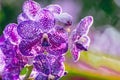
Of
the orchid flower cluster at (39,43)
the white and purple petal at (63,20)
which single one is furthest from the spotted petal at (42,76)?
the white and purple petal at (63,20)

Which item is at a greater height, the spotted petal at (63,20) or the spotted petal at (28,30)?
the spotted petal at (63,20)

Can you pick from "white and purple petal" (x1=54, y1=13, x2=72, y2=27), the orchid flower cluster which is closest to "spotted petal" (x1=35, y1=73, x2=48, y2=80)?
the orchid flower cluster

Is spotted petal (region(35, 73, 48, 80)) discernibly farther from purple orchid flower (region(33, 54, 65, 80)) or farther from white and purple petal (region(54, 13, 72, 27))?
white and purple petal (region(54, 13, 72, 27))

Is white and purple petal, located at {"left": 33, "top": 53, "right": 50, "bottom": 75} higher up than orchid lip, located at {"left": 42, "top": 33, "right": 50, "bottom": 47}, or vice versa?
orchid lip, located at {"left": 42, "top": 33, "right": 50, "bottom": 47}

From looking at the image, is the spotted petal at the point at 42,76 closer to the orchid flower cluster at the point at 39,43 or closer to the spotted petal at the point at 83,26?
the orchid flower cluster at the point at 39,43

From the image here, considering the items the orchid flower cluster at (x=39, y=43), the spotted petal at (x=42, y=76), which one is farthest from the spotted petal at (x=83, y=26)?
the spotted petal at (x=42, y=76)

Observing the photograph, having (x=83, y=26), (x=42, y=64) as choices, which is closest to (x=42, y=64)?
(x=42, y=64)

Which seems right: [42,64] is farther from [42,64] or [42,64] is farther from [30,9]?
[30,9]

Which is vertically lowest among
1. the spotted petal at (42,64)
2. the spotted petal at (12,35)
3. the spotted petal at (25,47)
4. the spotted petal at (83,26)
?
the spotted petal at (42,64)
